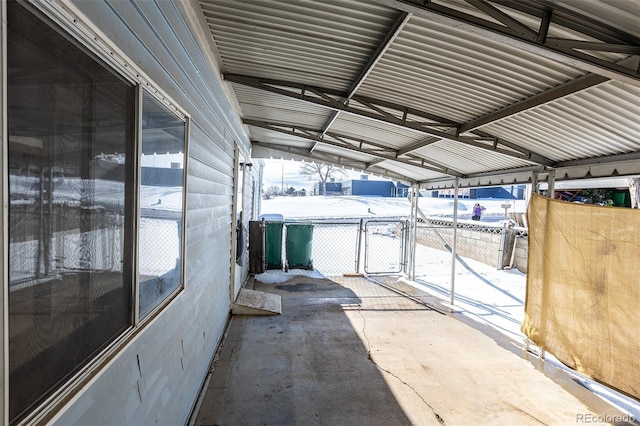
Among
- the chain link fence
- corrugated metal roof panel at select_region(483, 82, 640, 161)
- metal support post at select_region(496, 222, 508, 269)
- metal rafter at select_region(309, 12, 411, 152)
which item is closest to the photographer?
metal rafter at select_region(309, 12, 411, 152)

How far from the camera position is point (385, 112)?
13.5 ft

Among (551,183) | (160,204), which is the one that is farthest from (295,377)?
(551,183)

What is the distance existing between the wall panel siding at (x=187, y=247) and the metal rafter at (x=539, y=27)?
136 cm

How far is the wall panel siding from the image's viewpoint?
1.44 meters

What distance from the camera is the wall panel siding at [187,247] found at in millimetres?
1441

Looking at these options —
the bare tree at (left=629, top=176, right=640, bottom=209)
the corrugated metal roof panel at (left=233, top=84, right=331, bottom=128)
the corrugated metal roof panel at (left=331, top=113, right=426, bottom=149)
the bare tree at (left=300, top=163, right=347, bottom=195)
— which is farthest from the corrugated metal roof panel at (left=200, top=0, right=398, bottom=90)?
the bare tree at (left=300, top=163, right=347, bottom=195)

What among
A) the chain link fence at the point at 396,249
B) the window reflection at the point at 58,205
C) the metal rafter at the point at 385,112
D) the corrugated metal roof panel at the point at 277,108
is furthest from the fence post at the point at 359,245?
the window reflection at the point at 58,205

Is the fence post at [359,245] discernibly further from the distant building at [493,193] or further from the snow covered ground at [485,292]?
the distant building at [493,193]

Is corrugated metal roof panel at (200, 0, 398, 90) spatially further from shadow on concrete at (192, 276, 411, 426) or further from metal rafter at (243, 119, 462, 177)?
shadow on concrete at (192, 276, 411, 426)

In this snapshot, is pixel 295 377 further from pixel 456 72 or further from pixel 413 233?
pixel 413 233

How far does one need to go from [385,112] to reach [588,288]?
2752mm

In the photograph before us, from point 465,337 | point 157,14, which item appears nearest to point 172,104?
point 157,14

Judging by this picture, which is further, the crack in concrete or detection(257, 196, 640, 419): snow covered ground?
detection(257, 196, 640, 419): snow covered ground

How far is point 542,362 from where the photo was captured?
167 inches
